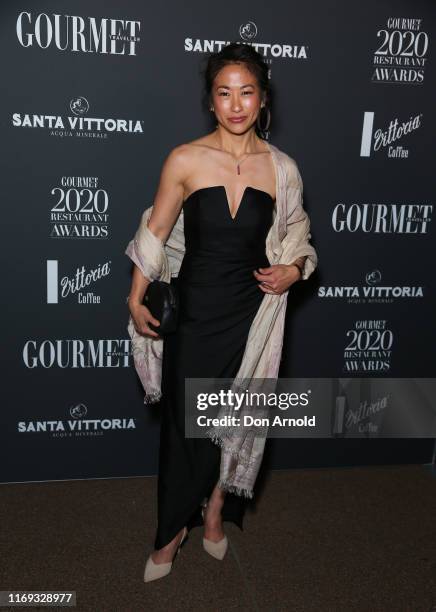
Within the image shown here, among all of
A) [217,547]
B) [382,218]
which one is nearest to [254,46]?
[382,218]

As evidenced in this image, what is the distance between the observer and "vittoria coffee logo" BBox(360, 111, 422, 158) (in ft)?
9.77

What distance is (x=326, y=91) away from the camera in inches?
114

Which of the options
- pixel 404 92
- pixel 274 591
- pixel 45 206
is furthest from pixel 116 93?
pixel 274 591

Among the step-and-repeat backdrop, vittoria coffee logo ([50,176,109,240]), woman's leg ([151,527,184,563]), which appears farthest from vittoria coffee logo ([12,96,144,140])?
woman's leg ([151,527,184,563])

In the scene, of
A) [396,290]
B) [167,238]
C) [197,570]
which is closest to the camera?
[167,238]

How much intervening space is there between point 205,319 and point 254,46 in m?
1.24

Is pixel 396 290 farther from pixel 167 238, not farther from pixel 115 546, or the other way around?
pixel 115 546

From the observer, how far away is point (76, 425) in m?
3.10

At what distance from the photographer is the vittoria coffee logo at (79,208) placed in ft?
9.21

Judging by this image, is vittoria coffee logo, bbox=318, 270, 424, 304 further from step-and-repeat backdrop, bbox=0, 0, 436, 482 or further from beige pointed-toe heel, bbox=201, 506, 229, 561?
beige pointed-toe heel, bbox=201, 506, 229, 561

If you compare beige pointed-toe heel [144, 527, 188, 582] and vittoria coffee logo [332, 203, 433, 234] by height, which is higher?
vittoria coffee logo [332, 203, 433, 234]

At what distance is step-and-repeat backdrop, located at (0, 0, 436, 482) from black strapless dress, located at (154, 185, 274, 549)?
0.66 meters

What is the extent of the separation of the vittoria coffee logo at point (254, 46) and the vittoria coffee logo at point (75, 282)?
987 millimetres

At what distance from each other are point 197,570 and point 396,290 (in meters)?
1.59
